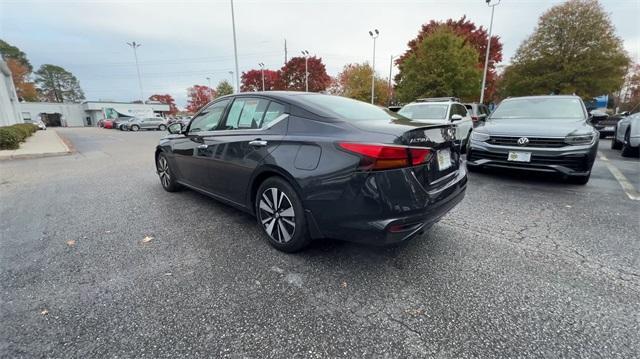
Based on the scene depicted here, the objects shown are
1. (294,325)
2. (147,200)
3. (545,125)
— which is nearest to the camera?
(294,325)

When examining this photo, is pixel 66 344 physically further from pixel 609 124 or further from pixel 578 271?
pixel 609 124

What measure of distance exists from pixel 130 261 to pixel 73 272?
407mm

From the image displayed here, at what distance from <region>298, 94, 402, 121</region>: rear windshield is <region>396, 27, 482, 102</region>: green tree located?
825 inches

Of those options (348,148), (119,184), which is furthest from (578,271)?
(119,184)

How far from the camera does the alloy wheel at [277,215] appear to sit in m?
2.57

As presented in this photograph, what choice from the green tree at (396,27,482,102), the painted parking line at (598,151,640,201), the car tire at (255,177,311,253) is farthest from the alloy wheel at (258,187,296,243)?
the green tree at (396,27,482,102)

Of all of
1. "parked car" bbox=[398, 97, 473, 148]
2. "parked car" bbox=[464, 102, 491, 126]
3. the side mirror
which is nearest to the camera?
the side mirror

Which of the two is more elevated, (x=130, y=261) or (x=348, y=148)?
(x=348, y=148)

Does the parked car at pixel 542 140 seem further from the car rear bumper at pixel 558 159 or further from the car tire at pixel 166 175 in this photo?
the car tire at pixel 166 175

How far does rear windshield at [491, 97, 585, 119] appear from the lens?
5.28 m

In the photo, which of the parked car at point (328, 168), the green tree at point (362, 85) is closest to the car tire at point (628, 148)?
the parked car at point (328, 168)

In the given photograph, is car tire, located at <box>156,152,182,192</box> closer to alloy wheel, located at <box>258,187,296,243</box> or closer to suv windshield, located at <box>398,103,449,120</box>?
alloy wheel, located at <box>258,187,296,243</box>

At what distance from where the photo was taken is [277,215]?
2.68 meters

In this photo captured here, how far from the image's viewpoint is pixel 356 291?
7.01ft
